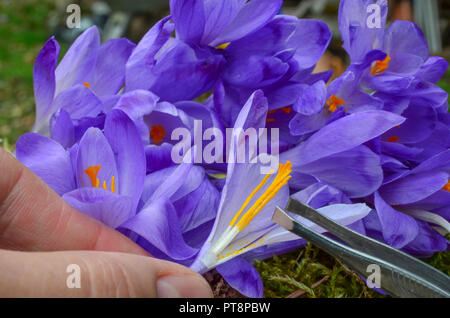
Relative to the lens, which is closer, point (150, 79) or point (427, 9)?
point (150, 79)

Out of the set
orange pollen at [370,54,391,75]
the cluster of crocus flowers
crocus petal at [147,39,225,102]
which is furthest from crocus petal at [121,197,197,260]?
orange pollen at [370,54,391,75]

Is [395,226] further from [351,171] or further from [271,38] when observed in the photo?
[271,38]

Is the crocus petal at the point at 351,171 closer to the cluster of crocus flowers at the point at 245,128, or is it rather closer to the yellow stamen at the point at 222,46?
the cluster of crocus flowers at the point at 245,128

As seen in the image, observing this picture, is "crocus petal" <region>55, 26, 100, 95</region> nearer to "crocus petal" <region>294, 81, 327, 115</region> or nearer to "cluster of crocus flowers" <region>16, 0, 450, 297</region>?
"cluster of crocus flowers" <region>16, 0, 450, 297</region>
